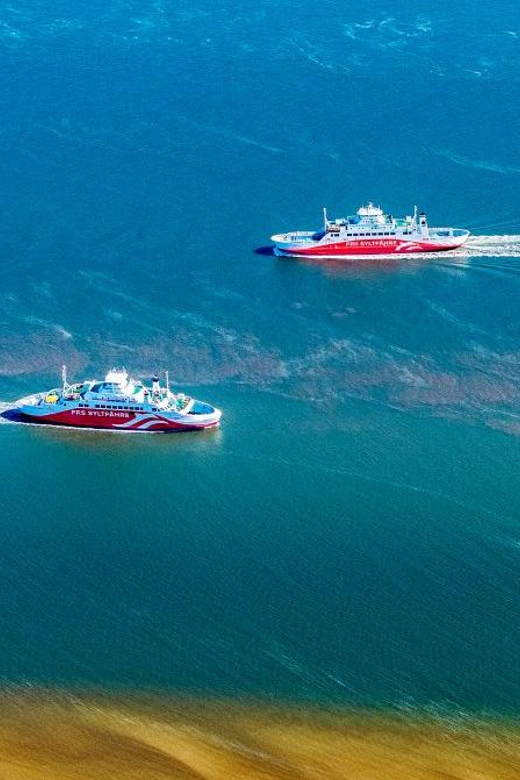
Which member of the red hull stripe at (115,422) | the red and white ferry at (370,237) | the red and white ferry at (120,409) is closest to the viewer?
the red and white ferry at (120,409)

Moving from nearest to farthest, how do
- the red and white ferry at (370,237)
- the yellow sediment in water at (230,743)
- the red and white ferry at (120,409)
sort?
the yellow sediment in water at (230,743)
the red and white ferry at (120,409)
the red and white ferry at (370,237)

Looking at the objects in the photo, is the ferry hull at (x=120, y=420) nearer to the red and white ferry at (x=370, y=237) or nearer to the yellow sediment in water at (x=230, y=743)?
the yellow sediment in water at (x=230, y=743)

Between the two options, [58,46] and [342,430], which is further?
[58,46]

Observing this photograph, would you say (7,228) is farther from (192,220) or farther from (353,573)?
(353,573)

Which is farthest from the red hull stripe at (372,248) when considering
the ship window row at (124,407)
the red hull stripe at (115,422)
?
the ship window row at (124,407)

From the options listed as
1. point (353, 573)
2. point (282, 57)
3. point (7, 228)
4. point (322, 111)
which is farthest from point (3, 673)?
point (282, 57)

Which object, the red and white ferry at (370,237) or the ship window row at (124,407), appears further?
the red and white ferry at (370,237)
